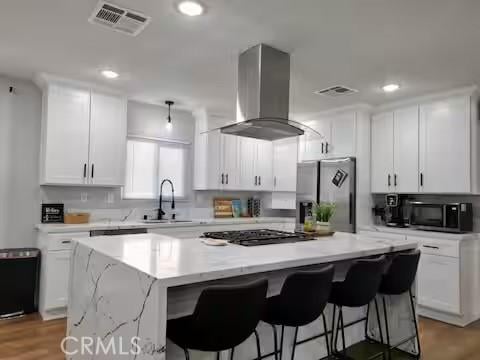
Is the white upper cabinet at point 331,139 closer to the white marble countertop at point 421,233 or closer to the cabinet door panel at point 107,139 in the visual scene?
the white marble countertop at point 421,233

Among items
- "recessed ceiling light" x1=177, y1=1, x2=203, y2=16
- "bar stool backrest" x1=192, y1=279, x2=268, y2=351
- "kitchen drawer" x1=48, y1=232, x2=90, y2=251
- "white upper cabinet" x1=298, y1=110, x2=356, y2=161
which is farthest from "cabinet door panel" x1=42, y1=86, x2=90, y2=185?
"bar stool backrest" x1=192, y1=279, x2=268, y2=351

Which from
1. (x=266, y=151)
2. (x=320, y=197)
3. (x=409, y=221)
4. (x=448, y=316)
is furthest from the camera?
(x=266, y=151)

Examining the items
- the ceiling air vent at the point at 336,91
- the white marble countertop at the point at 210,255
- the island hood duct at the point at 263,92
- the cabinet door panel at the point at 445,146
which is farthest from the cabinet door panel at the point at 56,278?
the cabinet door panel at the point at 445,146

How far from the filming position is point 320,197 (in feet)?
16.5

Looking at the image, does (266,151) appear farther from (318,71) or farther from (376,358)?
(376,358)

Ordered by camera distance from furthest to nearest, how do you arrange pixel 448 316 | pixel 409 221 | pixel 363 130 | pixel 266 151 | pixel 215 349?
pixel 266 151, pixel 363 130, pixel 409 221, pixel 448 316, pixel 215 349

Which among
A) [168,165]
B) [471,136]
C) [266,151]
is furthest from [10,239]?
Answer: [471,136]

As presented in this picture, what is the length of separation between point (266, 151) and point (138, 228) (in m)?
2.66

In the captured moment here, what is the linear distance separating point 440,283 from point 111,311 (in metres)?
3.47

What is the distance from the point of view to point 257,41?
280cm

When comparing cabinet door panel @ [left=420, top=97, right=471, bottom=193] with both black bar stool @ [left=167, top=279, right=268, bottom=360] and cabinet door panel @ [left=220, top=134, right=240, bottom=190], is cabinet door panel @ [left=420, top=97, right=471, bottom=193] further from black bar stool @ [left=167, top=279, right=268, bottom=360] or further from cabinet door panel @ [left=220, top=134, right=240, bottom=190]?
black bar stool @ [left=167, top=279, right=268, bottom=360]

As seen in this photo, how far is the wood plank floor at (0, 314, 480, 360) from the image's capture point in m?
2.74

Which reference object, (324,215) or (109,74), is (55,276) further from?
(324,215)

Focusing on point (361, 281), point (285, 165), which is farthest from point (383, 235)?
point (361, 281)
